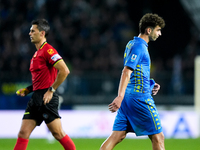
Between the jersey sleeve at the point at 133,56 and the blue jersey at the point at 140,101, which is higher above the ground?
the jersey sleeve at the point at 133,56

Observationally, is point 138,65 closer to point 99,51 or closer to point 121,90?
point 121,90

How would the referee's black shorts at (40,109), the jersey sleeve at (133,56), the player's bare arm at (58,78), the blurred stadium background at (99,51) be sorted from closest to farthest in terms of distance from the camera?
1. the jersey sleeve at (133,56)
2. the player's bare arm at (58,78)
3. the referee's black shorts at (40,109)
4. the blurred stadium background at (99,51)

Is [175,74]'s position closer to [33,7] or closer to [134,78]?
[33,7]

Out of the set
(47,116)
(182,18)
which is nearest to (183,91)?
(182,18)

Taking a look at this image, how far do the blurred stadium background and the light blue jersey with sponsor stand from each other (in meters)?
7.38

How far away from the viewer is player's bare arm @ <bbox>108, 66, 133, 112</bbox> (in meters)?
4.67

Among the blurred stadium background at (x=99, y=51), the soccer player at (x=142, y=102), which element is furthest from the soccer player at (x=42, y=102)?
the blurred stadium background at (x=99, y=51)

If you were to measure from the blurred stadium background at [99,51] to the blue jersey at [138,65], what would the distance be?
291 inches

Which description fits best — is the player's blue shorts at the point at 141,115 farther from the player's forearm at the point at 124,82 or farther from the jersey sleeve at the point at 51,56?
the jersey sleeve at the point at 51,56

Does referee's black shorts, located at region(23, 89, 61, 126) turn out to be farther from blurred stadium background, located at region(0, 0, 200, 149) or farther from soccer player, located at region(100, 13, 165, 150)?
blurred stadium background, located at region(0, 0, 200, 149)

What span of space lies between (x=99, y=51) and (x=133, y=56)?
11.3 metres

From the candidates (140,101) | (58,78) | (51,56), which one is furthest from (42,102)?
(140,101)

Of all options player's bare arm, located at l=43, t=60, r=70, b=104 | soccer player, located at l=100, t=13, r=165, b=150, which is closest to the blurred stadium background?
player's bare arm, located at l=43, t=60, r=70, b=104

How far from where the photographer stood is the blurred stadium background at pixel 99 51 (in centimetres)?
1289
